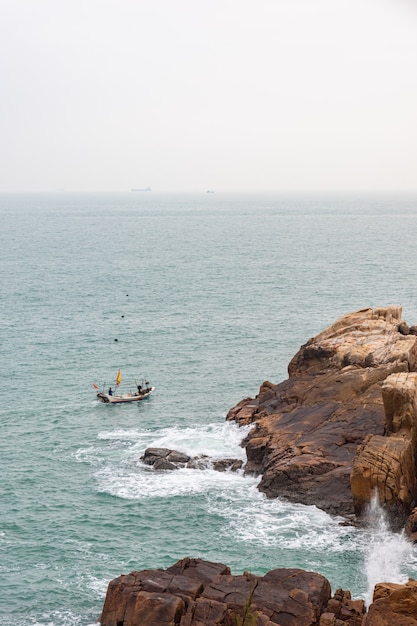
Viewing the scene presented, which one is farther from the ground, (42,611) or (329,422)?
(329,422)

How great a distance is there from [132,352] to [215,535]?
43.0 metres

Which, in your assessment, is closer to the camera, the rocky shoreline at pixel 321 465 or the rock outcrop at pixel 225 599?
the rock outcrop at pixel 225 599

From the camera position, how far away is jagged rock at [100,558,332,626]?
3488 cm

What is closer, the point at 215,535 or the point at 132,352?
the point at 215,535

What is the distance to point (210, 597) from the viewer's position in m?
35.9

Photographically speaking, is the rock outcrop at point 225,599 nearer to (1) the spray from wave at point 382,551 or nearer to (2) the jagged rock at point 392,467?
(1) the spray from wave at point 382,551

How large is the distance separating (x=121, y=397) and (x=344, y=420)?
2409 centimetres

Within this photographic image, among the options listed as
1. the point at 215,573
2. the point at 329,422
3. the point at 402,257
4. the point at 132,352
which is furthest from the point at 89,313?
the point at 402,257

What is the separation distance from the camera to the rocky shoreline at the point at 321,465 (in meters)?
35.1

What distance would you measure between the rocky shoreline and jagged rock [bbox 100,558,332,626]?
1.8 inches

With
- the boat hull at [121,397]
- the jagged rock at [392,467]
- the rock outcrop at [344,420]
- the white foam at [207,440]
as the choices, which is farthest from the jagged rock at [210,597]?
the boat hull at [121,397]

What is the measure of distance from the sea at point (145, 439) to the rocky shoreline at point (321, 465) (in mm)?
1554

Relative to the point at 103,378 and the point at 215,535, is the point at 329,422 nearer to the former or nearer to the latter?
the point at 215,535

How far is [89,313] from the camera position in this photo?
111438 mm
